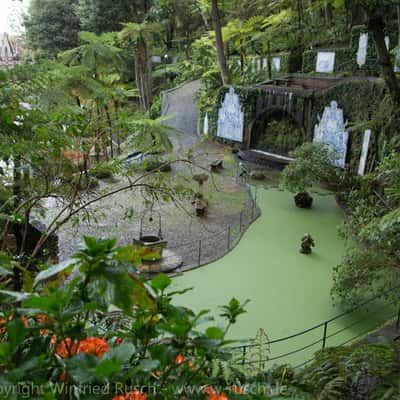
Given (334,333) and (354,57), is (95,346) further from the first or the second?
(354,57)

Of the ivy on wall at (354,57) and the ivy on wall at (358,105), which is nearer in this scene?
the ivy on wall at (358,105)

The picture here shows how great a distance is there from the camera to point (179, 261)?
7789 millimetres

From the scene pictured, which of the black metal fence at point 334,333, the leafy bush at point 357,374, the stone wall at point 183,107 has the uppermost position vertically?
the leafy bush at point 357,374

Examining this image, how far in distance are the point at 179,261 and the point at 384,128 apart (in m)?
5.83

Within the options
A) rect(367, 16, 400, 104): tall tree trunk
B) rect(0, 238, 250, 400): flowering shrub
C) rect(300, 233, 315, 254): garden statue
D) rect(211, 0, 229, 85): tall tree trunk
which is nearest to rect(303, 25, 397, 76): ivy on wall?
rect(211, 0, 229, 85): tall tree trunk

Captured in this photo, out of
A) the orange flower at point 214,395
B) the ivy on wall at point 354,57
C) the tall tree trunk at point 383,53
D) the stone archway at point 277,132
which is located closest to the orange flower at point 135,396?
the orange flower at point 214,395

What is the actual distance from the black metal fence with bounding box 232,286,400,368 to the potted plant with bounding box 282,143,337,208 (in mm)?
4133

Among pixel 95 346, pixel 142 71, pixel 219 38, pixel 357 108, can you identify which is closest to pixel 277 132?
pixel 357 108

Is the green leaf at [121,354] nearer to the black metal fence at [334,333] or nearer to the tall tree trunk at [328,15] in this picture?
the black metal fence at [334,333]

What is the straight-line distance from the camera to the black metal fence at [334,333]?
532 cm

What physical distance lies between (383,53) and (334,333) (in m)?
5.19

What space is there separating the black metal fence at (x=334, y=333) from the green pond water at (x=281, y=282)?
13 millimetres

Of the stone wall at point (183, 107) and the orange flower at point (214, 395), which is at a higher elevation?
the orange flower at point (214, 395)

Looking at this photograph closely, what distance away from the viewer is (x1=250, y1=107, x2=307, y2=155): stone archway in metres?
14.0
